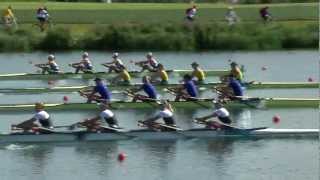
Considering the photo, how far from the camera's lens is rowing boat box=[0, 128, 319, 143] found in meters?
28.9

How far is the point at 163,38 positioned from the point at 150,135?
2434 centimetres

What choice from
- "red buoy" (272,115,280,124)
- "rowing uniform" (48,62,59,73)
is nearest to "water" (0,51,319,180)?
"red buoy" (272,115,280,124)

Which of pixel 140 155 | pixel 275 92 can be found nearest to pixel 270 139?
pixel 140 155

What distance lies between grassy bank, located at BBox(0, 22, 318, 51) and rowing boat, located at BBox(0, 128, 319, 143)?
24.1 m

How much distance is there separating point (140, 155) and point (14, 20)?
30.7 metres

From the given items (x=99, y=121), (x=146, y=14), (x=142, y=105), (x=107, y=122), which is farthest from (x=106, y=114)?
(x=146, y=14)

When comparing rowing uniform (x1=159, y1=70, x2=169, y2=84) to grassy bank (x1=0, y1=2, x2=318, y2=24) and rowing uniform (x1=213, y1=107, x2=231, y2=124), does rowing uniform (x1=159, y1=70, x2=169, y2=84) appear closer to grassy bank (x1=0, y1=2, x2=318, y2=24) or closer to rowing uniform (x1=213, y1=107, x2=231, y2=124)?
rowing uniform (x1=213, y1=107, x2=231, y2=124)

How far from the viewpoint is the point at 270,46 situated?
53781 millimetres

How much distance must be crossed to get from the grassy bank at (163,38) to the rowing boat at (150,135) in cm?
2411

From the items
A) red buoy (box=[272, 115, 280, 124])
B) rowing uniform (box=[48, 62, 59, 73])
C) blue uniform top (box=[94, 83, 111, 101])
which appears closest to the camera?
red buoy (box=[272, 115, 280, 124])

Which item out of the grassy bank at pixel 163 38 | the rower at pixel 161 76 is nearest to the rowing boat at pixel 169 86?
the rower at pixel 161 76

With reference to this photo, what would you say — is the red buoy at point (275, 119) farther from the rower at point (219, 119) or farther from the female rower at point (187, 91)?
the rower at point (219, 119)

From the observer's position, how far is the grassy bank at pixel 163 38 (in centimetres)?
5338

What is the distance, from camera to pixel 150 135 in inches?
1154
